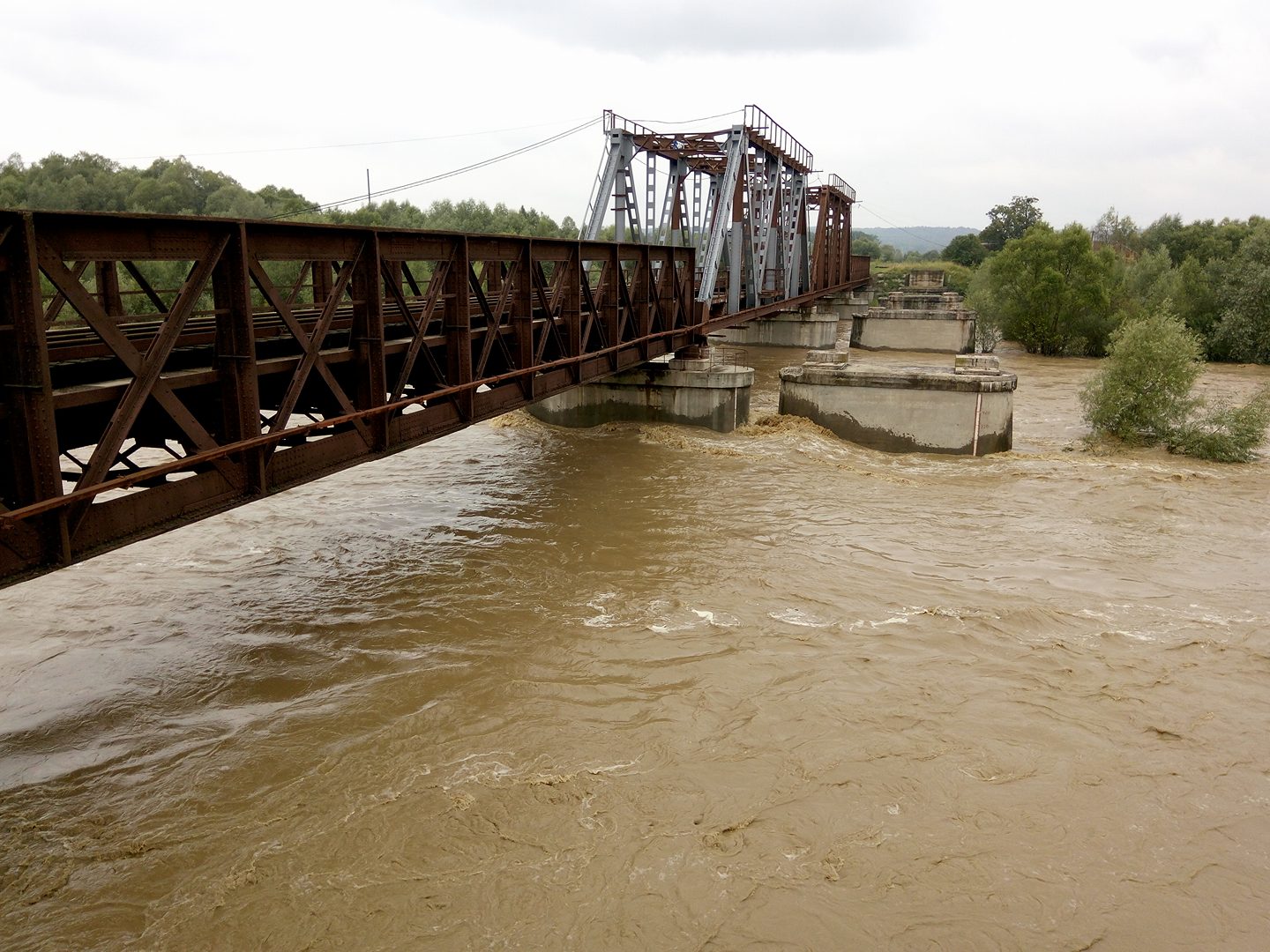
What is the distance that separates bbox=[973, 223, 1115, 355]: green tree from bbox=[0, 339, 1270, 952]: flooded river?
33.2 meters

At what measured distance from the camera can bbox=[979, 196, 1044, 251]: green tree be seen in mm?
119250

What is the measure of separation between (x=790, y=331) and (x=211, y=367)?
40832 millimetres

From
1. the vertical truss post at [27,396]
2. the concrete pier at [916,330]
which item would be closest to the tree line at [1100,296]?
the concrete pier at [916,330]

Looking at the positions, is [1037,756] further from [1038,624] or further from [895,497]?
[895,497]

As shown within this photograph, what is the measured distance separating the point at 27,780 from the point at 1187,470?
70.3 feet

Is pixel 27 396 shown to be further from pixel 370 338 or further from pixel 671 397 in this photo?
pixel 671 397

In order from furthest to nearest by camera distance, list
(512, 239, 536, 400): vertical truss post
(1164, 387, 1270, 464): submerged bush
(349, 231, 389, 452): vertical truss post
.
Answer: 1. (1164, 387, 1270, 464): submerged bush
2. (512, 239, 536, 400): vertical truss post
3. (349, 231, 389, 452): vertical truss post

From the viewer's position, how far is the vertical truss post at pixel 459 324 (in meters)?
11.5

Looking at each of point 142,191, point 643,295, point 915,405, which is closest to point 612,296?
point 643,295

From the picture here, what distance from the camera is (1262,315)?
43.8 meters

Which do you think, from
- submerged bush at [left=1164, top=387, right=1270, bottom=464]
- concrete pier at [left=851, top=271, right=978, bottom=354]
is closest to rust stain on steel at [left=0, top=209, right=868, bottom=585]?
submerged bush at [left=1164, top=387, right=1270, bottom=464]

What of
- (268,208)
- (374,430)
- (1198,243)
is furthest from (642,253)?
(1198,243)

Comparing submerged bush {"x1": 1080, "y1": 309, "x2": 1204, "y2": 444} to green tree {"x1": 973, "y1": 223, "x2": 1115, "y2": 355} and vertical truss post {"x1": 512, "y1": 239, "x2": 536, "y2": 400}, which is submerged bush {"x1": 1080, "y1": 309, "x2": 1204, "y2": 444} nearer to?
vertical truss post {"x1": 512, "y1": 239, "x2": 536, "y2": 400}

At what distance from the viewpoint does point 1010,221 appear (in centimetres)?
12044
